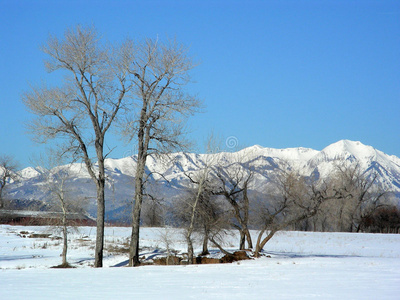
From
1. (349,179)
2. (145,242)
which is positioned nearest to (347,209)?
(349,179)

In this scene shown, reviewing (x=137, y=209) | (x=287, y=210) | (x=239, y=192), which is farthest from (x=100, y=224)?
(x=287, y=210)

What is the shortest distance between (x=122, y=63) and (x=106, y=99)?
6.82 ft

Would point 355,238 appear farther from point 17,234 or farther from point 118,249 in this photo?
point 17,234

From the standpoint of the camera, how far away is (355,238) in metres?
46.5

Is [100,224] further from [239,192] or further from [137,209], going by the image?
[239,192]

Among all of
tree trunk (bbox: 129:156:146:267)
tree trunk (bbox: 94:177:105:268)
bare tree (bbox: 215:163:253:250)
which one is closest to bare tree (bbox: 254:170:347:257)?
bare tree (bbox: 215:163:253:250)

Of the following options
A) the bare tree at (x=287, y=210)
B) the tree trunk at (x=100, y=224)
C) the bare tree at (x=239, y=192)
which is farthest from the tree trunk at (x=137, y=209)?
the bare tree at (x=287, y=210)

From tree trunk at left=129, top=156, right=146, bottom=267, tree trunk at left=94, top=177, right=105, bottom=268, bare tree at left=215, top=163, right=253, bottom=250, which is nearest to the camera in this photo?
tree trunk at left=129, top=156, right=146, bottom=267

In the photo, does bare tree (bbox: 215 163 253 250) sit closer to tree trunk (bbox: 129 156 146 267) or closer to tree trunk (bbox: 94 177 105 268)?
tree trunk (bbox: 129 156 146 267)

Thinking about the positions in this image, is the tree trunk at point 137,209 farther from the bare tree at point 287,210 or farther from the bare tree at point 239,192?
the bare tree at point 287,210

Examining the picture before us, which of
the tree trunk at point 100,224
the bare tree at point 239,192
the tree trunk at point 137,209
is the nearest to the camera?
the tree trunk at point 137,209

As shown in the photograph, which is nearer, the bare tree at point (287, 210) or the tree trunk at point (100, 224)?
the tree trunk at point (100, 224)

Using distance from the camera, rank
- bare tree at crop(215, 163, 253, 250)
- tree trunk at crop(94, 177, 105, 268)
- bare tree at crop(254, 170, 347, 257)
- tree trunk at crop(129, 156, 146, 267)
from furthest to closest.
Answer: bare tree at crop(215, 163, 253, 250), bare tree at crop(254, 170, 347, 257), tree trunk at crop(94, 177, 105, 268), tree trunk at crop(129, 156, 146, 267)

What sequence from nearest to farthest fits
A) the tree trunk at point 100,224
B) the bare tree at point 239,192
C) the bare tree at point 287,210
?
1. the tree trunk at point 100,224
2. the bare tree at point 287,210
3. the bare tree at point 239,192
